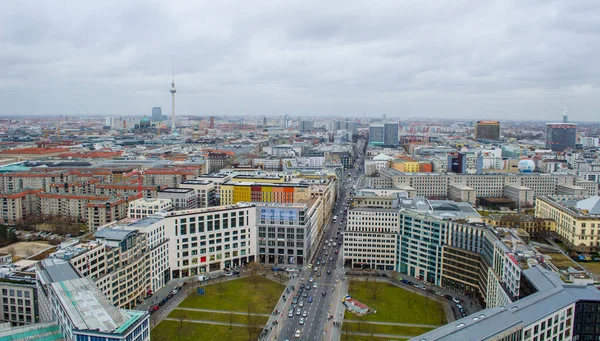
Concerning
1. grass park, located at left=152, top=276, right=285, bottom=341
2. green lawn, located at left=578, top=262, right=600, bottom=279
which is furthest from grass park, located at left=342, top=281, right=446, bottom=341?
green lawn, located at left=578, top=262, right=600, bottom=279

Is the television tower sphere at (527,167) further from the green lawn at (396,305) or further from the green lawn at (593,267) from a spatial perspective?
the green lawn at (396,305)

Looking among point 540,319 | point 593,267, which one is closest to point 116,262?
point 540,319

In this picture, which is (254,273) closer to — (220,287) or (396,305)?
(220,287)

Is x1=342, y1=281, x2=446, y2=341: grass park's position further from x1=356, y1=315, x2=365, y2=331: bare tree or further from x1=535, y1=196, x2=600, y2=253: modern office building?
x1=535, y1=196, x2=600, y2=253: modern office building

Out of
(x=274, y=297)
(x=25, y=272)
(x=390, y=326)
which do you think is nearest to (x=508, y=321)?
(x=390, y=326)

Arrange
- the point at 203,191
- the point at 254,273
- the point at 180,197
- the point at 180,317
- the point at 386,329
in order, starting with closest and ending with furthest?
the point at 386,329 < the point at 180,317 < the point at 254,273 < the point at 180,197 < the point at 203,191

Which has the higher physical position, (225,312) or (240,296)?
(240,296)

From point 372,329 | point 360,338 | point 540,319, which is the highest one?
point 540,319
